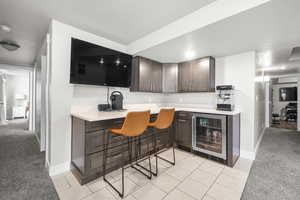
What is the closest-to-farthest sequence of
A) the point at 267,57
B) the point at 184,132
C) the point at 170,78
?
the point at 184,132, the point at 267,57, the point at 170,78

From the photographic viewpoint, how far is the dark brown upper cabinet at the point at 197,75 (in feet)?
9.53

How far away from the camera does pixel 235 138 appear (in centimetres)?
244

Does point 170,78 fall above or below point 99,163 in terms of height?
above

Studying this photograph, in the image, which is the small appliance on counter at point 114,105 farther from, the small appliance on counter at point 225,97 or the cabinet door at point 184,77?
the small appliance on counter at point 225,97

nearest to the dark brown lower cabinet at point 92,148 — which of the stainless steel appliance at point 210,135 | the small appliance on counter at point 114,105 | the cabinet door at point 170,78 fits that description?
the small appliance on counter at point 114,105

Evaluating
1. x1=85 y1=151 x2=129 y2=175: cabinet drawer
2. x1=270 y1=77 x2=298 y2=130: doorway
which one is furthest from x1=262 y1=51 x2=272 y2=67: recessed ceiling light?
x1=270 y1=77 x2=298 y2=130: doorway

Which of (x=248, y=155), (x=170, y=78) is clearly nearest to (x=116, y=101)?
(x=170, y=78)

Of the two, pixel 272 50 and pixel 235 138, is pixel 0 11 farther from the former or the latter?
pixel 272 50

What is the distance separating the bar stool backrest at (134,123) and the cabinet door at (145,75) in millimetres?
1363

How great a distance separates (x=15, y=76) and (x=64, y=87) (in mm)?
7629

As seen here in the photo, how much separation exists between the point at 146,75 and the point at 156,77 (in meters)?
0.36

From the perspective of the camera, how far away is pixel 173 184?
179 cm

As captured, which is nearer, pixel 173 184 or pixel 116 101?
pixel 173 184

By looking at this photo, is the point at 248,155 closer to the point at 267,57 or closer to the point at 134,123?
the point at 267,57
